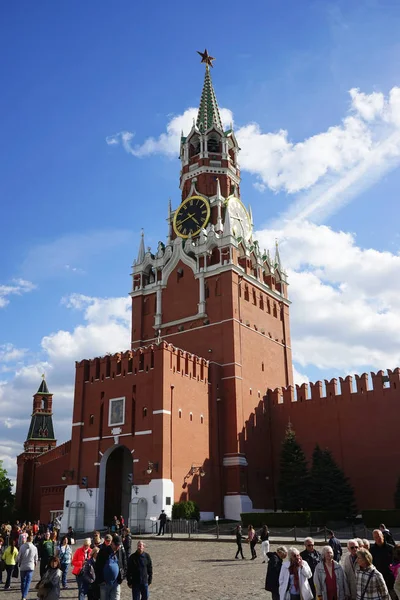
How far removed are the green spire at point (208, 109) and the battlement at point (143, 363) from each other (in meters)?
26.6

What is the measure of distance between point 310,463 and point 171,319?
15.7m

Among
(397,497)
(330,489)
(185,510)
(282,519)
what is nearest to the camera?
(282,519)

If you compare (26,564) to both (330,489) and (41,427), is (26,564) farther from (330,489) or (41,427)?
(41,427)

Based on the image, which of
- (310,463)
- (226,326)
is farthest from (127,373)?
(310,463)

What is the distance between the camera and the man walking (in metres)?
9.30

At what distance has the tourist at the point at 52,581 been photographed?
408 inches

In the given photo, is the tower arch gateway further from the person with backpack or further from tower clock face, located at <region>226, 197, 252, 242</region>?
the person with backpack

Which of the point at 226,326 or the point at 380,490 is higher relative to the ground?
the point at 226,326

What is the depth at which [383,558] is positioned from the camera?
30.8ft

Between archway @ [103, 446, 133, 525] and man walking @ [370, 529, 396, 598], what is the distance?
103 feet

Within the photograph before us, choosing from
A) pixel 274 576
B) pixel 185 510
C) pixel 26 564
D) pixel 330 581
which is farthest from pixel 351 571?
pixel 185 510

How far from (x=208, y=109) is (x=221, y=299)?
23.8 metres

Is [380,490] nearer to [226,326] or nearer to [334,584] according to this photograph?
[226,326]

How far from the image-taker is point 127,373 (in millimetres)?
39750
